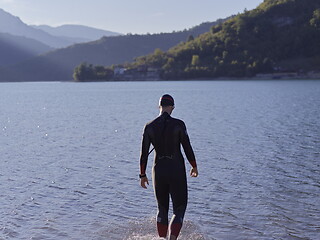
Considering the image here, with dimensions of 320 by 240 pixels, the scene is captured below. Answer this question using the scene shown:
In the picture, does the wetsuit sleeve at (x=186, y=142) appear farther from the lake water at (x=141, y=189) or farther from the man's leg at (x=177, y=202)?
the lake water at (x=141, y=189)

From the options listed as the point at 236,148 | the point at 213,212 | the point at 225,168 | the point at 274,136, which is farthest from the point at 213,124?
the point at 213,212

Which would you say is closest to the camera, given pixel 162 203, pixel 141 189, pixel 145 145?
pixel 145 145

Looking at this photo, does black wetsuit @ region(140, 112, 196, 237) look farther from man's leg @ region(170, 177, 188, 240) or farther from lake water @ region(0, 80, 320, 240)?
lake water @ region(0, 80, 320, 240)

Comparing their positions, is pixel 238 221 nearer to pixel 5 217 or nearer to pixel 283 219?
pixel 283 219

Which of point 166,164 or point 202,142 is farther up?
point 166,164

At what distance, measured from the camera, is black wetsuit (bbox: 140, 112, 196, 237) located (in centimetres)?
949

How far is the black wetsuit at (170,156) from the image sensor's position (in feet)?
31.1

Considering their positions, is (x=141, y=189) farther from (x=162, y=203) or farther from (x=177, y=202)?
(x=177, y=202)

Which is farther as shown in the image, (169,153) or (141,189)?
(141,189)

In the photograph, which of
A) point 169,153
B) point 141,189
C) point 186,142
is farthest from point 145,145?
point 141,189

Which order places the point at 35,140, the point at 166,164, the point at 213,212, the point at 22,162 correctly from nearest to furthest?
the point at 166,164 → the point at 213,212 → the point at 22,162 → the point at 35,140

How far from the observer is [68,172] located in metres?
20.7

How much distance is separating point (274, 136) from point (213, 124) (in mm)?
10123

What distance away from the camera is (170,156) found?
31.6 feet
